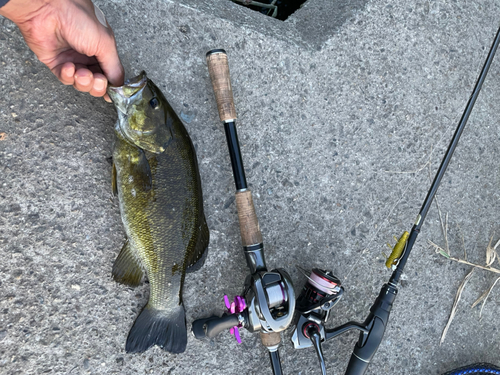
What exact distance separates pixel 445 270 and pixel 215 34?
2440mm

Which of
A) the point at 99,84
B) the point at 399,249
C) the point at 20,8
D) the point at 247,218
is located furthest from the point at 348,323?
the point at 20,8

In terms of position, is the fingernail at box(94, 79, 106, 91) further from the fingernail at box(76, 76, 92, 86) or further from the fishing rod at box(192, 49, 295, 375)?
the fishing rod at box(192, 49, 295, 375)

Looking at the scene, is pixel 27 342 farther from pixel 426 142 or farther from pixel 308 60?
pixel 426 142

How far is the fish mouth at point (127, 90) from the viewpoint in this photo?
5.76 ft

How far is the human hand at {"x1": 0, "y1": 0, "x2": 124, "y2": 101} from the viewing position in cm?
165

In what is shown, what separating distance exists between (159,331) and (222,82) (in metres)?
1.43

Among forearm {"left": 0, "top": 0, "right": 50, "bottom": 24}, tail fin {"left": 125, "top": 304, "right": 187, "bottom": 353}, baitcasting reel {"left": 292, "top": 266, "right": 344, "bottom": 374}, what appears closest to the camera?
forearm {"left": 0, "top": 0, "right": 50, "bottom": 24}

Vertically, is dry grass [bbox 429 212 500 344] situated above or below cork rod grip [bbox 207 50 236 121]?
below

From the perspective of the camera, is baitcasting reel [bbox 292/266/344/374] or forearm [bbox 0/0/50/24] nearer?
forearm [bbox 0/0/50/24]

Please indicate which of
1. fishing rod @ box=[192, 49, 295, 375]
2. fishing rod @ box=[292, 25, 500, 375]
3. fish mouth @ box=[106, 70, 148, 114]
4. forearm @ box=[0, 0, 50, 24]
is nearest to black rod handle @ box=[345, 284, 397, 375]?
fishing rod @ box=[292, 25, 500, 375]

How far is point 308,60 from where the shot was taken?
2.46 meters

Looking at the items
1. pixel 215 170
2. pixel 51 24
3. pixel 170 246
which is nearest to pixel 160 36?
pixel 51 24

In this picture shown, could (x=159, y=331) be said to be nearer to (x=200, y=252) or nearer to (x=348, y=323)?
(x=200, y=252)

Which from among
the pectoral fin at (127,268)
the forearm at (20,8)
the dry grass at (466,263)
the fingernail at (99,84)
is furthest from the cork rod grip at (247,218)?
the dry grass at (466,263)
